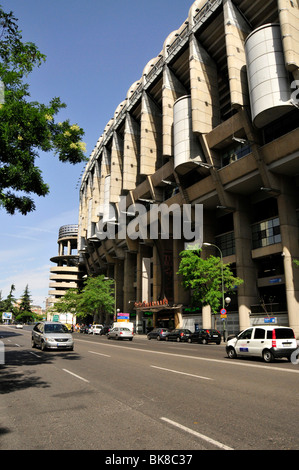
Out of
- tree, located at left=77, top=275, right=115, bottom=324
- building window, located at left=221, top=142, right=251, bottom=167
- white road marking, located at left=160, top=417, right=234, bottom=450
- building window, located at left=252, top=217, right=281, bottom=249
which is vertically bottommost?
white road marking, located at left=160, top=417, right=234, bottom=450

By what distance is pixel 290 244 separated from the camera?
3077 cm

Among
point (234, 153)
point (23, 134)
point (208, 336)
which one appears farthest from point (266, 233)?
point (23, 134)

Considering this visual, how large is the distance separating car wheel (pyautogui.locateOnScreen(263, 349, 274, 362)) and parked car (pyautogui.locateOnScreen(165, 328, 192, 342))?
2021 cm

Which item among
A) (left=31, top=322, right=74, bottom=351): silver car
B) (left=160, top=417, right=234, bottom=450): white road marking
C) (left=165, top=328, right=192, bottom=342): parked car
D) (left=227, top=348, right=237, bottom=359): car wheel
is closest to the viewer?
(left=160, top=417, right=234, bottom=450): white road marking

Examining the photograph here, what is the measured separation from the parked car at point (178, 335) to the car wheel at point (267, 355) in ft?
66.3

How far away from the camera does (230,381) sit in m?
9.11

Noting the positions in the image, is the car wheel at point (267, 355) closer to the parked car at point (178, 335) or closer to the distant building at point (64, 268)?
the parked car at point (178, 335)

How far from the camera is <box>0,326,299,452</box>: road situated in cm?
448

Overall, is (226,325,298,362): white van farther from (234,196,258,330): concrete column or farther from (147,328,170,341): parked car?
(147,328,170,341): parked car

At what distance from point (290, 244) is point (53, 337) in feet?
74.8

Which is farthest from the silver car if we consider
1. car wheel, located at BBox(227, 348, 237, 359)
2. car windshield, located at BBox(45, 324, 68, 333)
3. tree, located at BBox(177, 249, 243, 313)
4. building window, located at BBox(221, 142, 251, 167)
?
building window, located at BBox(221, 142, 251, 167)


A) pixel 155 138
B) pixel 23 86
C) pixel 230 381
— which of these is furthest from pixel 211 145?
pixel 230 381

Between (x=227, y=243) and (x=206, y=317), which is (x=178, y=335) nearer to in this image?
(x=206, y=317)

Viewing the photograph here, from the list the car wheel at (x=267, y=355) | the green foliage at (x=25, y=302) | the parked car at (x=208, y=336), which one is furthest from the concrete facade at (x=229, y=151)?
the green foliage at (x=25, y=302)
